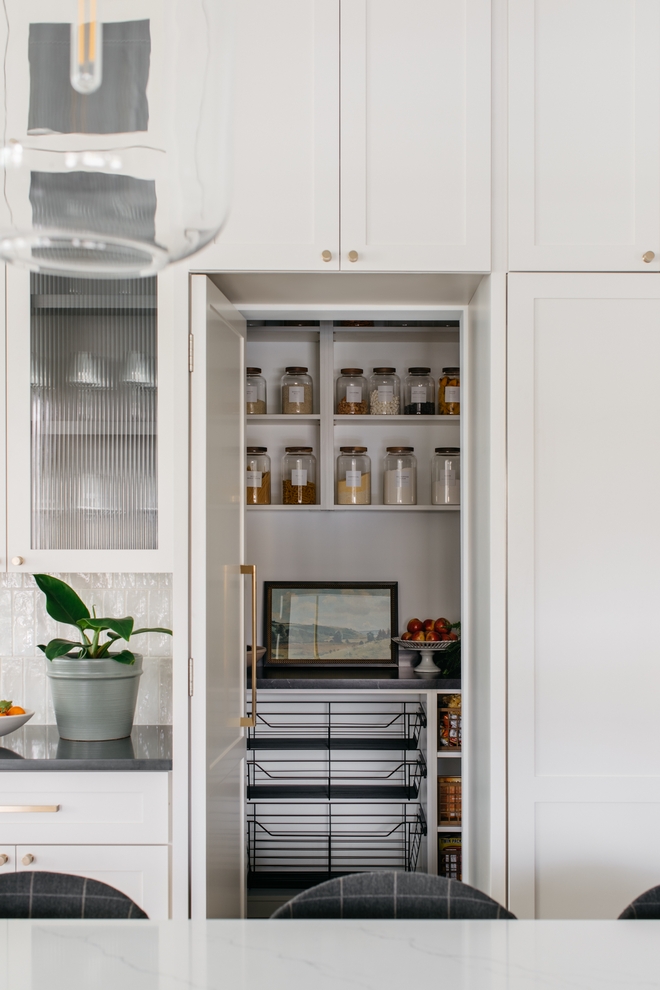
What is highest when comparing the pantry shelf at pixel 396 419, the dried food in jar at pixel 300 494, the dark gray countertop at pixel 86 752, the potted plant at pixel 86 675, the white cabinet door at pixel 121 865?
the pantry shelf at pixel 396 419

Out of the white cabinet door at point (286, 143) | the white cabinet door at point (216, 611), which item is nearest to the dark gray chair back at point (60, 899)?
the white cabinet door at point (216, 611)

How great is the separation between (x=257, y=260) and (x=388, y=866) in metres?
2.63

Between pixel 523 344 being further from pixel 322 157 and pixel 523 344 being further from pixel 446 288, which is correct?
pixel 322 157

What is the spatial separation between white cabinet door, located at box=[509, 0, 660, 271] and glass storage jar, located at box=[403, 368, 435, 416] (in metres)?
1.46

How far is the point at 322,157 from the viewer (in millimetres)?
1939

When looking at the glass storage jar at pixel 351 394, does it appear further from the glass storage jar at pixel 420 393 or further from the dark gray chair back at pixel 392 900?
the dark gray chair back at pixel 392 900

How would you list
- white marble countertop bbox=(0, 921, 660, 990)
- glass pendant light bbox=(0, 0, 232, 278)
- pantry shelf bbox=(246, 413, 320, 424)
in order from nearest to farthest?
glass pendant light bbox=(0, 0, 232, 278)
white marble countertop bbox=(0, 921, 660, 990)
pantry shelf bbox=(246, 413, 320, 424)

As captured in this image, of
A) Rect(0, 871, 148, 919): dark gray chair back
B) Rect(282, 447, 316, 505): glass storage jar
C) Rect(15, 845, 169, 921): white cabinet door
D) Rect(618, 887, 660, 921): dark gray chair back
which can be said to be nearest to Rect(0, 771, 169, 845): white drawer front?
Rect(15, 845, 169, 921): white cabinet door

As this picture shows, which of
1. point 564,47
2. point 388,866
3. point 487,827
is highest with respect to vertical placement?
point 564,47

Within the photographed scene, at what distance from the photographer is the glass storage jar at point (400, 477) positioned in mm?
3336

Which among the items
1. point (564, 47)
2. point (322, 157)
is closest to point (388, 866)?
point (322, 157)

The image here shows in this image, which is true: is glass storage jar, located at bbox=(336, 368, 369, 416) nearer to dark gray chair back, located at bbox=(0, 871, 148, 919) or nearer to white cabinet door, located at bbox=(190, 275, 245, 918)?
A: white cabinet door, located at bbox=(190, 275, 245, 918)

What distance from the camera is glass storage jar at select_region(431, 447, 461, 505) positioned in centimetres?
334

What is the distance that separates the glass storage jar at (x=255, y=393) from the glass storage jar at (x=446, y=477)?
0.78 meters
